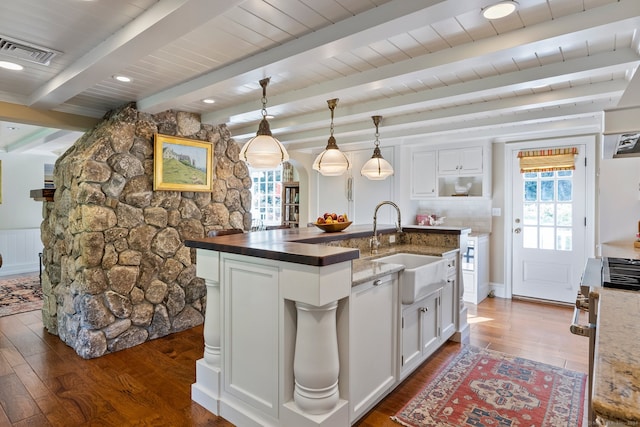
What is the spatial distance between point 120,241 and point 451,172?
422cm

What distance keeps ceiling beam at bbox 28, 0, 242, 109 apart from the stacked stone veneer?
26.0 inches

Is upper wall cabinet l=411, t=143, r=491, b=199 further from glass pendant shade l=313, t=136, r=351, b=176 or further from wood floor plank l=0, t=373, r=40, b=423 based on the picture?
wood floor plank l=0, t=373, r=40, b=423

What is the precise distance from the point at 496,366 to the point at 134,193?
347cm

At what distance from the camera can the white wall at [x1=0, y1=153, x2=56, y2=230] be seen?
6289mm

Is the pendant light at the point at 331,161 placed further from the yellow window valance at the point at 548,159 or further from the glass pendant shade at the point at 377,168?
the yellow window valance at the point at 548,159

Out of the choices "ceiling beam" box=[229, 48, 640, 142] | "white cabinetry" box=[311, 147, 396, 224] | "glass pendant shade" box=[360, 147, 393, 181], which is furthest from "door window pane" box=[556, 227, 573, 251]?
"glass pendant shade" box=[360, 147, 393, 181]

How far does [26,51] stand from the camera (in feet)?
7.20

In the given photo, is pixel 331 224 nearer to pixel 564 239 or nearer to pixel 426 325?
pixel 426 325

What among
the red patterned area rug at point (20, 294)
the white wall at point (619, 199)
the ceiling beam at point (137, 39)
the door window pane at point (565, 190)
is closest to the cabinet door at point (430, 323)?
the white wall at point (619, 199)

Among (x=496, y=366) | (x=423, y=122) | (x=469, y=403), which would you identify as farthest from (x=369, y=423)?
→ (x=423, y=122)

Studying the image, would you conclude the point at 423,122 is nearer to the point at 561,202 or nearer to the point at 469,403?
the point at 561,202

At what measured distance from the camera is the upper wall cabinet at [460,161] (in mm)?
4887

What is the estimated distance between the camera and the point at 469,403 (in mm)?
2256

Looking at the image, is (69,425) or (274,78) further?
(274,78)
